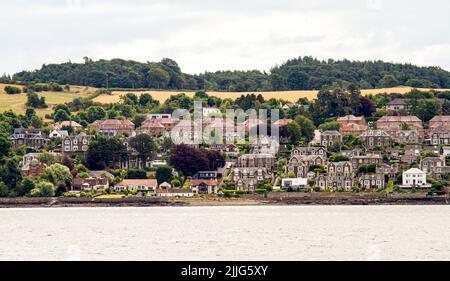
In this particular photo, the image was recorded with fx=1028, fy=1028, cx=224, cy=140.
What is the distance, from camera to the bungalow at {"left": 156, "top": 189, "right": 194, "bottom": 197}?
57.9 metres

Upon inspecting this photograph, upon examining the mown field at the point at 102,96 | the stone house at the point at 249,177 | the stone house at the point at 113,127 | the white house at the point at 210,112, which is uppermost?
the mown field at the point at 102,96

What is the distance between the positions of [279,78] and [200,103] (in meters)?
26.3

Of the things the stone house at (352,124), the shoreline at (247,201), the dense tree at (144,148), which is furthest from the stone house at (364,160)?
the dense tree at (144,148)

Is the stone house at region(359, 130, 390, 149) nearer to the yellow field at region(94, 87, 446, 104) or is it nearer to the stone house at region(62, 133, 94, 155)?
the stone house at region(62, 133, 94, 155)

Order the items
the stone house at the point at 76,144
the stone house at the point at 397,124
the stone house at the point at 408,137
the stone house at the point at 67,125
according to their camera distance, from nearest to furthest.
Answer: the stone house at the point at 76,144 < the stone house at the point at 408,137 < the stone house at the point at 397,124 < the stone house at the point at 67,125

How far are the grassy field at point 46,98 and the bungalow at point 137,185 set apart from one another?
93.1ft

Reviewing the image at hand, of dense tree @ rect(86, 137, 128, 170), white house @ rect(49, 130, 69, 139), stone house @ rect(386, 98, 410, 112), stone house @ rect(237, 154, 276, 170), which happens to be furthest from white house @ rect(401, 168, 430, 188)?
white house @ rect(49, 130, 69, 139)

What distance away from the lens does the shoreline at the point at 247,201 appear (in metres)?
55.2

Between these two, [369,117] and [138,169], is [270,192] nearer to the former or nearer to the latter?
[138,169]

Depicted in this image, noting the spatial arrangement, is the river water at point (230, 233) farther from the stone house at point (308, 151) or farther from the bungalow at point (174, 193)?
the stone house at point (308, 151)

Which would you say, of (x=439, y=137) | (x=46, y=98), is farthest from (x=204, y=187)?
(x=46, y=98)

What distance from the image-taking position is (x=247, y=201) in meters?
55.5

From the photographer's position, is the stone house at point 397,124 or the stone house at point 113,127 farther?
the stone house at point 113,127

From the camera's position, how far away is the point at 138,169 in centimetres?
6344
